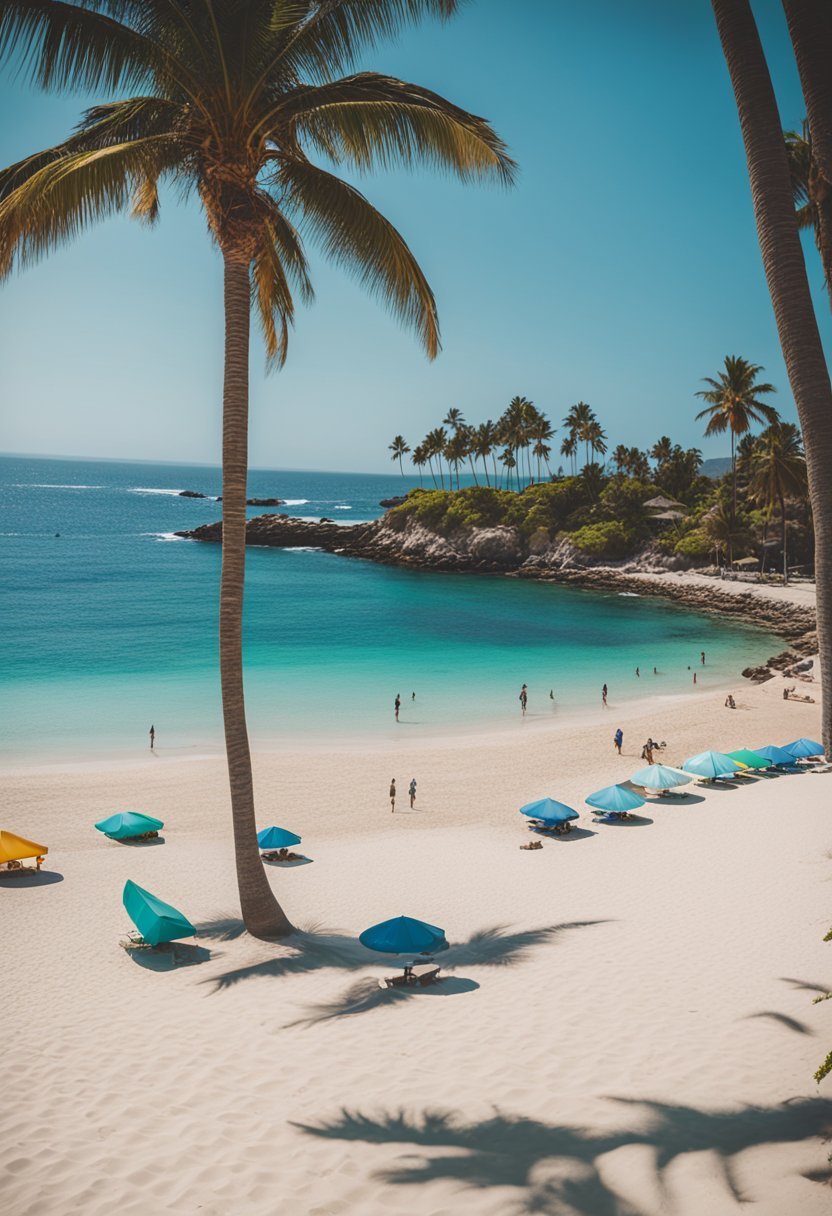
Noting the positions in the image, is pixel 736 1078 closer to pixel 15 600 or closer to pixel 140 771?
pixel 140 771

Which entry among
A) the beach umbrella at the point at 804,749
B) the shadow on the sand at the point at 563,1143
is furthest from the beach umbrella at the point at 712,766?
the shadow on the sand at the point at 563,1143

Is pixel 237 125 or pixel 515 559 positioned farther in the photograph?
pixel 515 559

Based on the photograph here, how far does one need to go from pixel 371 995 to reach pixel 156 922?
159 inches

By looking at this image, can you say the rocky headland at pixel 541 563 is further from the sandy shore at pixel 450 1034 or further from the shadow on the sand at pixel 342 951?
the shadow on the sand at pixel 342 951

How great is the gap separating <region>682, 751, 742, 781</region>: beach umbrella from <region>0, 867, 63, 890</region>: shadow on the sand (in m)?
18.6

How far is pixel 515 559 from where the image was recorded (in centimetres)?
9619

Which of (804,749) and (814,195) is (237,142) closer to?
(814,195)

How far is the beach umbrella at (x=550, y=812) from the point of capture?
20.3 metres

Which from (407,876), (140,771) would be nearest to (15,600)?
(140,771)

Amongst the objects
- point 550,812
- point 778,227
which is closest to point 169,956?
point 550,812

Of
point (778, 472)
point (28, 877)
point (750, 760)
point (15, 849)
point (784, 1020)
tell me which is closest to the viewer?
point (784, 1020)

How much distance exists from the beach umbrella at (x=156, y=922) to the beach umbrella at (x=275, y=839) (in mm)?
5652

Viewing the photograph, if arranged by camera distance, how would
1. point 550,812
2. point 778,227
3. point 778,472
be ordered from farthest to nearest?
point 778,472 < point 550,812 < point 778,227

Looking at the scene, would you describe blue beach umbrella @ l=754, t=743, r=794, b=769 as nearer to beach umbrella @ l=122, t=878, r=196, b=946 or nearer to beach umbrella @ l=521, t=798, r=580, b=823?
beach umbrella @ l=521, t=798, r=580, b=823
